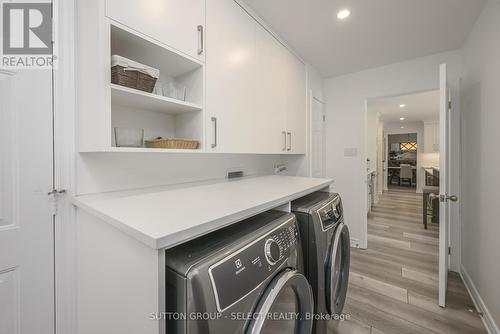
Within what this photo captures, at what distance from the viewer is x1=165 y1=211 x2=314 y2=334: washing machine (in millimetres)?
526

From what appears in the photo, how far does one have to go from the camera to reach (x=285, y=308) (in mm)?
848

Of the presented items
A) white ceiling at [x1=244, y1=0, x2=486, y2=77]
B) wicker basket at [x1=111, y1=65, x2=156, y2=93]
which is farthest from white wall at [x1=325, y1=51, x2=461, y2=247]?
wicker basket at [x1=111, y1=65, x2=156, y2=93]

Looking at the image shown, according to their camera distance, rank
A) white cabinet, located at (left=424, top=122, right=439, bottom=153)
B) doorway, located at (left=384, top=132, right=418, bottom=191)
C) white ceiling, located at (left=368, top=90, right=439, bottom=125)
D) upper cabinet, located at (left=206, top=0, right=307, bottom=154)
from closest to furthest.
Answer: upper cabinet, located at (left=206, top=0, right=307, bottom=154) → white ceiling, located at (left=368, top=90, right=439, bottom=125) → white cabinet, located at (left=424, top=122, right=439, bottom=153) → doorway, located at (left=384, top=132, right=418, bottom=191)

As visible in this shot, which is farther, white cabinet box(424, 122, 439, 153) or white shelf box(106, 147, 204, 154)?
white cabinet box(424, 122, 439, 153)

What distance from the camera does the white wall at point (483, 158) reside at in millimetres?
1399

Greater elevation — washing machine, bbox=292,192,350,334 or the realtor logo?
the realtor logo

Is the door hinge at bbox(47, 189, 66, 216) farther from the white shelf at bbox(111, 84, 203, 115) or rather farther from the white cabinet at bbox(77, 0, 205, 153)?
the white shelf at bbox(111, 84, 203, 115)

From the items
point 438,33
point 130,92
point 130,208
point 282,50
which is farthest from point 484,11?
point 130,208

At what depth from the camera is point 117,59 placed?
919mm

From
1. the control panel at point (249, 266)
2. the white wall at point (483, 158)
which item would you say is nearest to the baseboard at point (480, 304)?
the white wall at point (483, 158)

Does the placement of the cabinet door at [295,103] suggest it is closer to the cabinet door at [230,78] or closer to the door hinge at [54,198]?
the cabinet door at [230,78]

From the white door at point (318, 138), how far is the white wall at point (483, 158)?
54.7 inches

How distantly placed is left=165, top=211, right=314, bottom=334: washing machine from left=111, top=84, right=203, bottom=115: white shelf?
2.35 feet

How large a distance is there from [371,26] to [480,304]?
235cm
